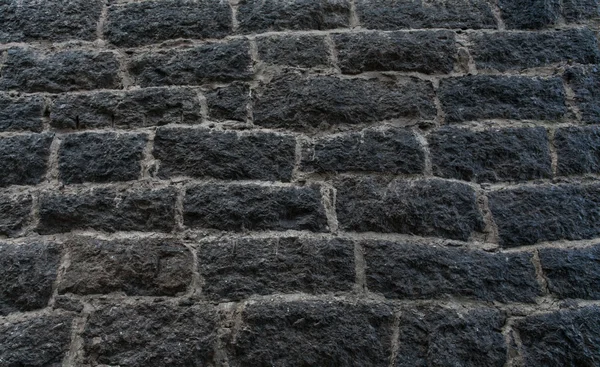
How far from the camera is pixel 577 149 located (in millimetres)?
2432

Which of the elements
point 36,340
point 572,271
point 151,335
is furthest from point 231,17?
point 572,271

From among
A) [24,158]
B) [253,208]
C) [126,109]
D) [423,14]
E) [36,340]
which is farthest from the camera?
[423,14]

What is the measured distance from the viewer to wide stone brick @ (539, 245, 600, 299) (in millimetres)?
2180

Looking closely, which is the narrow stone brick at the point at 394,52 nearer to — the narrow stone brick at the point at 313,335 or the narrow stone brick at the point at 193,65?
the narrow stone brick at the point at 193,65

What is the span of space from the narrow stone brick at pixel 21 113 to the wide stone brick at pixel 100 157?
0.16 meters

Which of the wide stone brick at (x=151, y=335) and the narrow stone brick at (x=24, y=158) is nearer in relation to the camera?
the wide stone brick at (x=151, y=335)

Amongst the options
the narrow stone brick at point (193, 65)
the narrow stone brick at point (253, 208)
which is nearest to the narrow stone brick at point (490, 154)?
the narrow stone brick at point (253, 208)

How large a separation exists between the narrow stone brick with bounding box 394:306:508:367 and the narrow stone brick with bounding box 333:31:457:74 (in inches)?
39.2

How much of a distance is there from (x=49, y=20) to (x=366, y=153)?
1442 millimetres

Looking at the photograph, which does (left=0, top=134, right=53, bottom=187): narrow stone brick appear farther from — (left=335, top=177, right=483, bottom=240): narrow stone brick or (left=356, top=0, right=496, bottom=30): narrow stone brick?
(left=356, top=0, right=496, bottom=30): narrow stone brick

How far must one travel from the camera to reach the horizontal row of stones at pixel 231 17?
2633 millimetres

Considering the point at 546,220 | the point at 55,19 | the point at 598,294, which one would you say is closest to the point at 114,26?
the point at 55,19

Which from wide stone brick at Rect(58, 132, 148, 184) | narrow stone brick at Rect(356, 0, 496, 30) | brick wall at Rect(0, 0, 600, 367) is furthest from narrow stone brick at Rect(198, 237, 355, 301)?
narrow stone brick at Rect(356, 0, 496, 30)

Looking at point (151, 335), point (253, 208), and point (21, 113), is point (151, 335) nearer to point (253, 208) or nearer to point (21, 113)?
point (253, 208)
